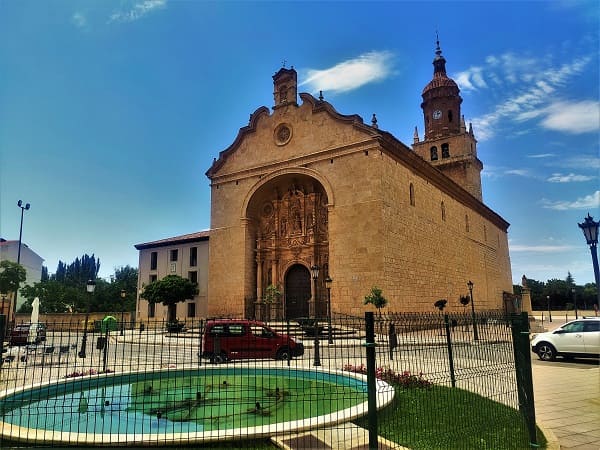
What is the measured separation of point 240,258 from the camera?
2673 centimetres

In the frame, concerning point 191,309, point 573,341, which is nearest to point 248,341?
point 573,341

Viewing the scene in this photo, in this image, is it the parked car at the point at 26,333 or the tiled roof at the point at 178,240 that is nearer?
the parked car at the point at 26,333

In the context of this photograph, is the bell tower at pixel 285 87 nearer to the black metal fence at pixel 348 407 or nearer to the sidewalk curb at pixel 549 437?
the black metal fence at pixel 348 407

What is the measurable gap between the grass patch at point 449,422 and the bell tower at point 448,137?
33536mm

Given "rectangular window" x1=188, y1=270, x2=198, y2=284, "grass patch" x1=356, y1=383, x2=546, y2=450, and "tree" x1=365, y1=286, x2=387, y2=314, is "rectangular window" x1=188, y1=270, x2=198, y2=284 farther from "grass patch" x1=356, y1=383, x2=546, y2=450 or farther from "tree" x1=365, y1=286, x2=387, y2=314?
"grass patch" x1=356, y1=383, x2=546, y2=450

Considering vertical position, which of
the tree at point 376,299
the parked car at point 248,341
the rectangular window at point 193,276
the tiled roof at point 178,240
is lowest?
the parked car at point 248,341

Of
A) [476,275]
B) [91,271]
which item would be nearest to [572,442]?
[476,275]

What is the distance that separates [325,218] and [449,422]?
19.7 m

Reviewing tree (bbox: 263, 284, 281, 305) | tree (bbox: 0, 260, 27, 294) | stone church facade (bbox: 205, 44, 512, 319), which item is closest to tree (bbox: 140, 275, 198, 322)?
stone church facade (bbox: 205, 44, 512, 319)

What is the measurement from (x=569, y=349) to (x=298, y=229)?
52.8ft

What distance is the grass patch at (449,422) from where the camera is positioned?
16.2 ft

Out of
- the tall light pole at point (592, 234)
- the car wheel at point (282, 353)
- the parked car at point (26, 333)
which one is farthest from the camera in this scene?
the car wheel at point (282, 353)

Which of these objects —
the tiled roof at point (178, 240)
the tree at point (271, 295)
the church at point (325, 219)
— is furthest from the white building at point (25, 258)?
the tree at point (271, 295)

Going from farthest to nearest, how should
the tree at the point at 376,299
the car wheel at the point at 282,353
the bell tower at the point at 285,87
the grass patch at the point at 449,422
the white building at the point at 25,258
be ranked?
the white building at the point at 25,258 → the bell tower at the point at 285,87 → the tree at the point at 376,299 → the car wheel at the point at 282,353 → the grass patch at the point at 449,422
